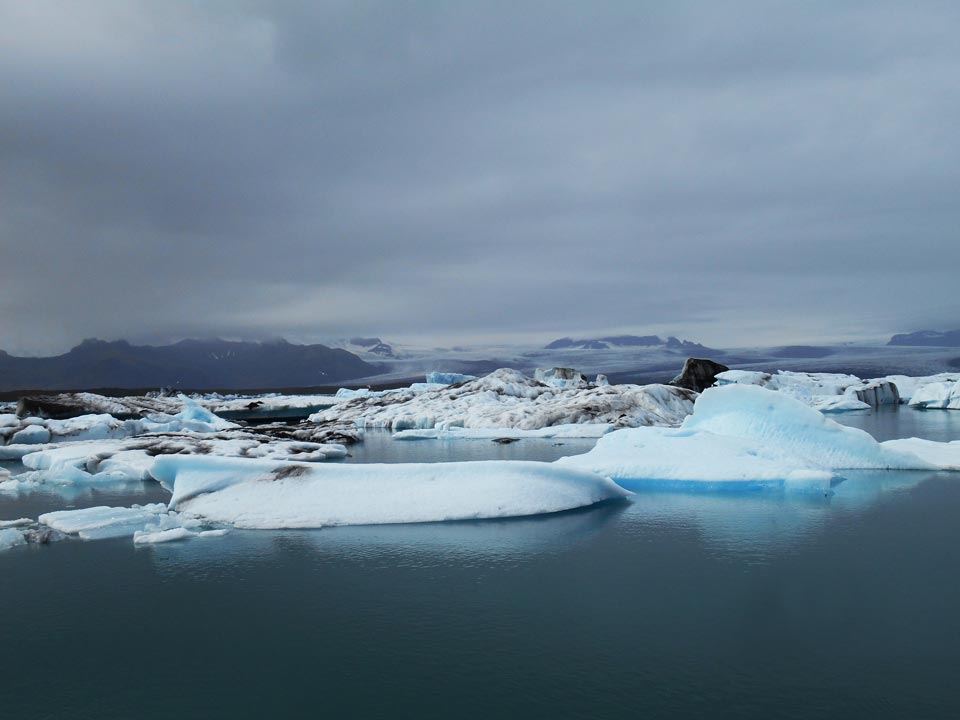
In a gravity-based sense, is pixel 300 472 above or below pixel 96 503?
above

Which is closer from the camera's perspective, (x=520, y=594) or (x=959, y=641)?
(x=959, y=641)

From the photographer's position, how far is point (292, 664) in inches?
289

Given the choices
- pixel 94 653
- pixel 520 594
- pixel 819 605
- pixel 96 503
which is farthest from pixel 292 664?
pixel 96 503

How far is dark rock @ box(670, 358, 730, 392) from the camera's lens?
48906 mm

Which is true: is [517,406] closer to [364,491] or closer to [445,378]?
[445,378]

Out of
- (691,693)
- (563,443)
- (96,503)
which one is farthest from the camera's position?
(563,443)

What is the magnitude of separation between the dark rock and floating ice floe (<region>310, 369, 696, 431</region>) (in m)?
5.79

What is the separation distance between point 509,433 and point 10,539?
28696mm

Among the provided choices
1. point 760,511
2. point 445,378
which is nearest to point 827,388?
point 445,378

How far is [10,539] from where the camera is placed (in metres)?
12.8

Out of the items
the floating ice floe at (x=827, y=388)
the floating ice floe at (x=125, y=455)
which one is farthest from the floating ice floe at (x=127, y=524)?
the floating ice floe at (x=827, y=388)

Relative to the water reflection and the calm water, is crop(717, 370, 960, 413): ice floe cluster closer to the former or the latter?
the water reflection

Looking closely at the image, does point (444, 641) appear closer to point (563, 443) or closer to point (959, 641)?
point (959, 641)

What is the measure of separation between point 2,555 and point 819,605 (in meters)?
13.7
